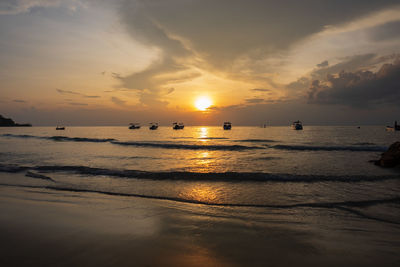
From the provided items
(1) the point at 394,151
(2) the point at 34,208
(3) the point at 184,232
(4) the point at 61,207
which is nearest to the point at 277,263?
(3) the point at 184,232

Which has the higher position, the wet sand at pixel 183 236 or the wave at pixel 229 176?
the wet sand at pixel 183 236

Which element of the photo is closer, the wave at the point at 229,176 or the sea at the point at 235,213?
the sea at the point at 235,213

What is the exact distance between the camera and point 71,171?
13.8 m

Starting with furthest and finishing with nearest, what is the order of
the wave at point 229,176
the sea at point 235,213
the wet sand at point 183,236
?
the wave at point 229,176 < the sea at point 235,213 < the wet sand at point 183,236

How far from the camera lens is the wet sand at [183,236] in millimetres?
3768

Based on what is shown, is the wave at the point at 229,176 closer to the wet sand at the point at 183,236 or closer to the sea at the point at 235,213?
the sea at the point at 235,213

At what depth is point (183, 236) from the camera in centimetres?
477

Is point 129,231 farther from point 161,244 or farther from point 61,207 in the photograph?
point 61,207

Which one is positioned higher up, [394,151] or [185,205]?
[394,151]

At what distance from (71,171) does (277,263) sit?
1383 centimetres

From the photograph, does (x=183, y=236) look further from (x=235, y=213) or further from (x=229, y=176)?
(x=229, y=176)

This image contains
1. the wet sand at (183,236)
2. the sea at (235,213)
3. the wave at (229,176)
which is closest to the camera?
the wet sand at (183,236)

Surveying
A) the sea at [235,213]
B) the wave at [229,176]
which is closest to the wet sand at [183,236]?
the sea at [235,213]

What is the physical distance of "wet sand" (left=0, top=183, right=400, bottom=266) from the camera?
3.77 metres
